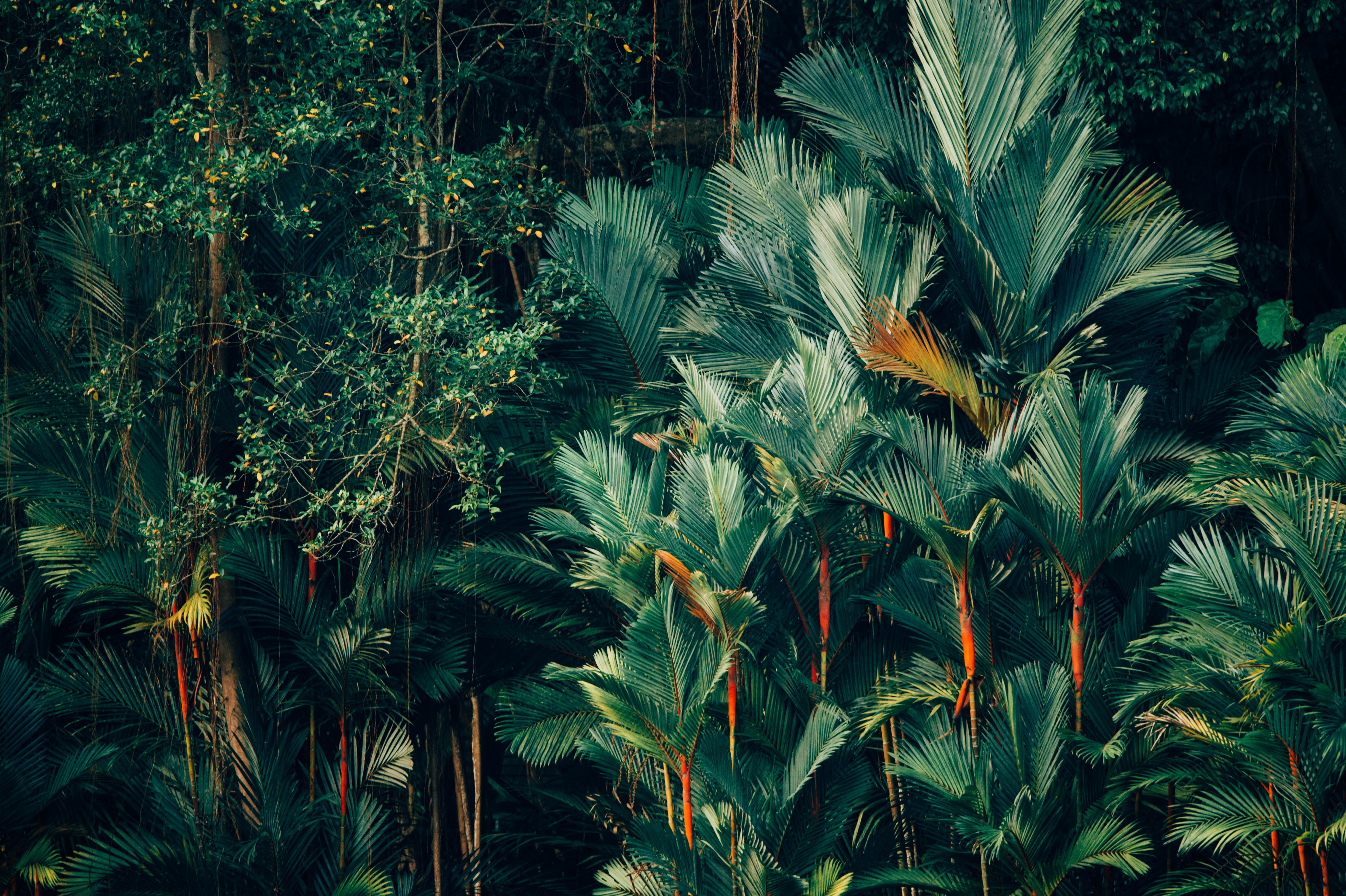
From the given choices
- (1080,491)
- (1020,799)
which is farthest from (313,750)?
(1080,491)

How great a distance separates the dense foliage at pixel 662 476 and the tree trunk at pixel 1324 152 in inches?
1.0

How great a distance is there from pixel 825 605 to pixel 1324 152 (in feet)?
12.3

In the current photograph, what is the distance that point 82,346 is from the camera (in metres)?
5.12

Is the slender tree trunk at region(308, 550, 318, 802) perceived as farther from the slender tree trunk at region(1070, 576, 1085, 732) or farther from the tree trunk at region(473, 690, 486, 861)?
the slender tree trunk at region(1070, 576, 1085, 732)

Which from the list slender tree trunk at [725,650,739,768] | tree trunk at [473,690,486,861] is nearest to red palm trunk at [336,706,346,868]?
tree trunk at [473,690,486,861]

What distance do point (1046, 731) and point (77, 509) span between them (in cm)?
386

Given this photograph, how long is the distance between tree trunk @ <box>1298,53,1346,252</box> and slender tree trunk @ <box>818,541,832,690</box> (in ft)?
11.8

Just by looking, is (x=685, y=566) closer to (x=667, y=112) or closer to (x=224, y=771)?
(x=224, y=771)

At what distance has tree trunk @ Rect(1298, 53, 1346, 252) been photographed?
588 cm

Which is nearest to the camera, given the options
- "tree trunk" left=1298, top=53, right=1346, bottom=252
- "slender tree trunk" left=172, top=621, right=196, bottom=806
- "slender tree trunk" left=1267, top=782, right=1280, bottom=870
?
"slender tree trunk" left=1267, top=782, right=1280, bottom=870

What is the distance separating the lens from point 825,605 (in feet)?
13.6

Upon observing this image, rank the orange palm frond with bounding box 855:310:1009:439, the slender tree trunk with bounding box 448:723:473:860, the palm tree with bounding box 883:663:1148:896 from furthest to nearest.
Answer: the slender tree trunk with bounding box 448:723:473:860 → the orange palm frond with bounding box 855:310:1009:439 → the palm tree with bounding box 883:663:1148:896

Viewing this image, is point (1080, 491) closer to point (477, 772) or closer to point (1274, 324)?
point (1274, 324)

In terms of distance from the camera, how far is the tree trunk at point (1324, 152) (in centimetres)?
588
